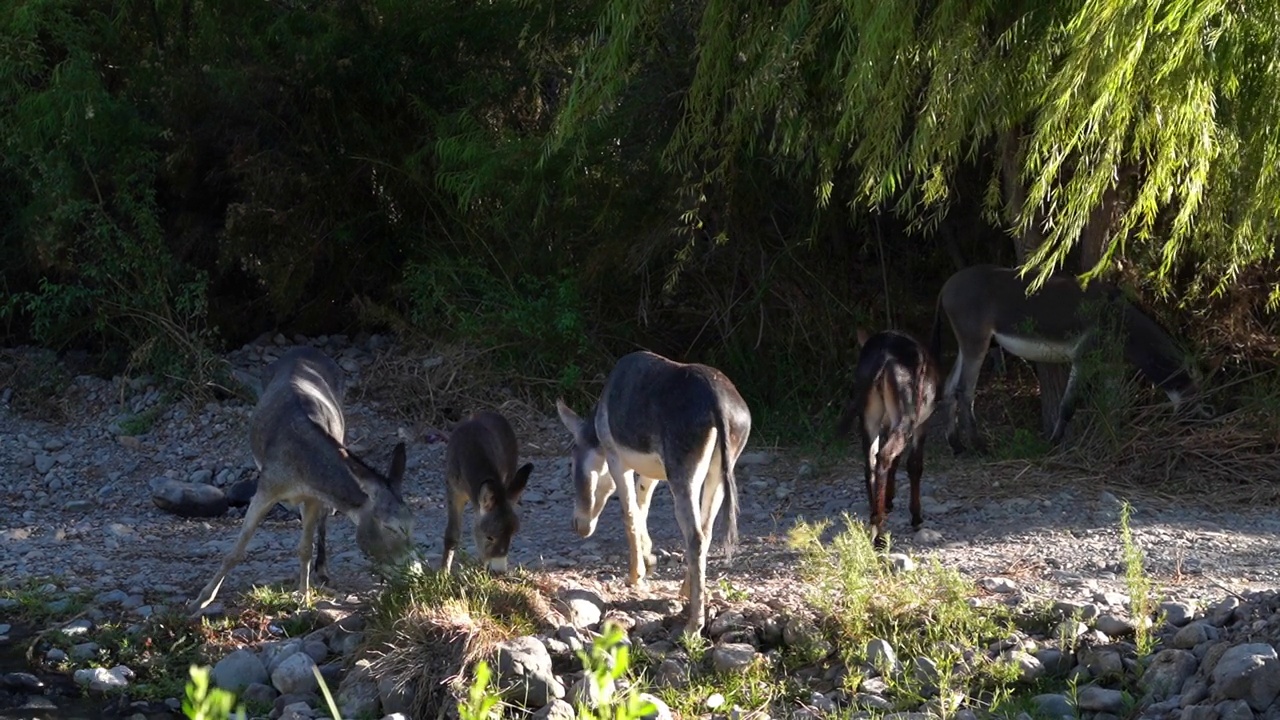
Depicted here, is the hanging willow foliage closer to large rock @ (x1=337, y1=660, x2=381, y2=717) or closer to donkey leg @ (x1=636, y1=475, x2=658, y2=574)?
donkey leg @ (x1=636, y1=475, x2=658, y2=574)

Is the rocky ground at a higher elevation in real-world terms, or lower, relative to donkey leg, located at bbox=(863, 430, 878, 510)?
lower

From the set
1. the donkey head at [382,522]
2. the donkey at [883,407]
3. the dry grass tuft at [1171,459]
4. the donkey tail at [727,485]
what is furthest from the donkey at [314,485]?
the dry grass tuft at [1171,459]

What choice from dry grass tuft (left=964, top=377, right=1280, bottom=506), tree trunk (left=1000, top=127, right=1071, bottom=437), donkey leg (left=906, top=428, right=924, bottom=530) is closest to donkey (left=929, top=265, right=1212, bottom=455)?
tree trunk (left=1000, top=127, right=1071, bottom=437)

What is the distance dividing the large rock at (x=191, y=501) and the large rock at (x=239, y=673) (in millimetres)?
3315

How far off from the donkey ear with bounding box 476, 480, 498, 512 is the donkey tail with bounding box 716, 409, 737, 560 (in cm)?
161

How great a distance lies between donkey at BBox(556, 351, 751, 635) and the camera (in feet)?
23.5

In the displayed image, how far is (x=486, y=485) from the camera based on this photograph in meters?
8.18

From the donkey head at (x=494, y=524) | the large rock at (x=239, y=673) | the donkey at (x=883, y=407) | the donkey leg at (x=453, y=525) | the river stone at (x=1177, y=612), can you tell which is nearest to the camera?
the river stone at (x=1177, y=612)

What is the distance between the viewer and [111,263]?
12773 mm

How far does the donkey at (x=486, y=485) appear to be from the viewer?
26.7 feet

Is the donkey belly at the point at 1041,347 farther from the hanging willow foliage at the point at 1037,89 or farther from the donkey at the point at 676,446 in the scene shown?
the donkey at the point at 676,446

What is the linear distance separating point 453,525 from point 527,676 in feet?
6.49

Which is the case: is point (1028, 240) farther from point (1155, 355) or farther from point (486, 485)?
point (486, 485)

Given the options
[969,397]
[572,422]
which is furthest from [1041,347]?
[572,422]
